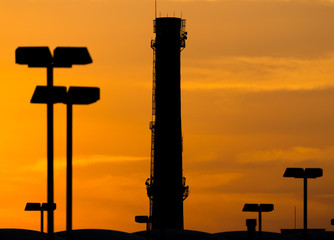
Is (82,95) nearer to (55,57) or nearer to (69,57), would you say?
(69,57)

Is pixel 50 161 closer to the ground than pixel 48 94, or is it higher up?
closer to the ground

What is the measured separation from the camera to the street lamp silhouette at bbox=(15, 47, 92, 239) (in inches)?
2265

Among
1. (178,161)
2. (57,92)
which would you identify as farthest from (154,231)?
(57,92)

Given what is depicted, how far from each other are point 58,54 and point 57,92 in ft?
5.40

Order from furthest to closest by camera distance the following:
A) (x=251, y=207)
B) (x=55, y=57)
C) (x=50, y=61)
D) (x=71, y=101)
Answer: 1. (x=251, y=207)
2. (x=71, y=101)
3. (x=55, y=57)
4. (x=50, y=61)

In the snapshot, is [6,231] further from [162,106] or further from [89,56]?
[89,56]

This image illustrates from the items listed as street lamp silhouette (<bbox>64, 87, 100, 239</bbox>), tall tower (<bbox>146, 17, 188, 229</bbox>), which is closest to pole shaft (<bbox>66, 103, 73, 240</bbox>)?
street lamp silhouette (<bbox>64, 87, 100, 239</bbox>)

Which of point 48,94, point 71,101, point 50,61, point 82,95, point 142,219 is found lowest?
point 142,219

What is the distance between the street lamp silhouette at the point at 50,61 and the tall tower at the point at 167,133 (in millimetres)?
96965

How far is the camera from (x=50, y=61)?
58500mm

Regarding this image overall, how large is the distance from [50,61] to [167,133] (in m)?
98.3

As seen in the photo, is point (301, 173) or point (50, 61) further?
point (301, 173)

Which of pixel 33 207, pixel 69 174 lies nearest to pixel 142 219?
pixel 33 207

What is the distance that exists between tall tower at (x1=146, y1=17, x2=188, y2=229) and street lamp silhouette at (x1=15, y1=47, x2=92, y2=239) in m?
97.0
